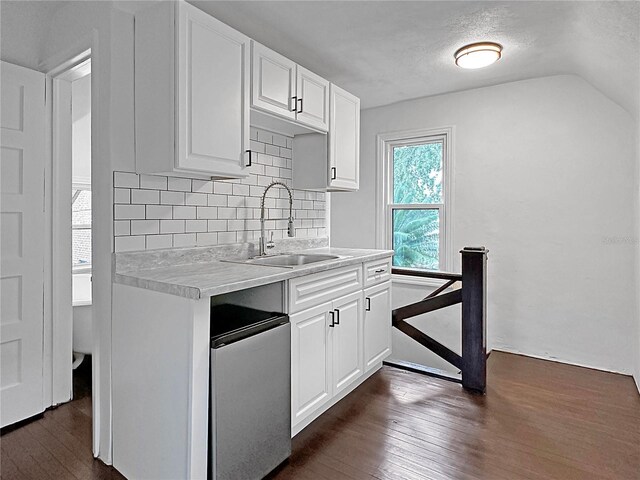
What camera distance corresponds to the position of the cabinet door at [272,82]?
7.37 feet

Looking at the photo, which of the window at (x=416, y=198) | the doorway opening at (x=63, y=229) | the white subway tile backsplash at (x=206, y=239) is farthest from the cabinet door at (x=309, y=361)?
the window at (x=416, y=198)

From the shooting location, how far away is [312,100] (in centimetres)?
271

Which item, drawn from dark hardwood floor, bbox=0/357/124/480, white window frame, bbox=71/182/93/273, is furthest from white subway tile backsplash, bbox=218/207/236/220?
white window frame, bbox=71/182/93/273

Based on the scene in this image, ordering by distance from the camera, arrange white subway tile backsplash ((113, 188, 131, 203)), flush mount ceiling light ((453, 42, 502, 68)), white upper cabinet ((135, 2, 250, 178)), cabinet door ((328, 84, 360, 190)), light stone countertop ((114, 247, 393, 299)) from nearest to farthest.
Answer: light stone countertop ((114, 247, 393, 299)) → white upper cabinet ((135, 2, 250, 178)) → white subway tile backsplash ((113, 188, 131, 203)) → flush mount ceiling light ((453, 42, 502, 68)) → cabinet door ((328, 84, 360, 190))

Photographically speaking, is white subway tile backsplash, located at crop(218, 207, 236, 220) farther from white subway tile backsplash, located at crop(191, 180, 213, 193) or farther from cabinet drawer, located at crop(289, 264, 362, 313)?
cabinet drawer, located at crop(289, 264, 362, 313)

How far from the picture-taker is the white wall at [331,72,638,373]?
3.14 metres

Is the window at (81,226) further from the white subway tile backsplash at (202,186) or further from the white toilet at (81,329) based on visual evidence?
the white subway tile backsplash at (202,186)

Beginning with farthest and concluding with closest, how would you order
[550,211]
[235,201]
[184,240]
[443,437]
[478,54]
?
[550,211]
[478,54]
[235,201]
[184,240]
[443,437]

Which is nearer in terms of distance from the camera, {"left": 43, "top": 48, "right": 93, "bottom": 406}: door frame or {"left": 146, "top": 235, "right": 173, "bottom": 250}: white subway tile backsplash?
{"left": 146, "top": 235, "right": 173, "bottom": 250}: white subway tile backsplash

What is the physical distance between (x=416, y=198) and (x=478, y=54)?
1672mm

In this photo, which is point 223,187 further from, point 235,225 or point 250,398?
point 250,398

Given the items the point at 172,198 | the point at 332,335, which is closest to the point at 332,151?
the point at 172,198

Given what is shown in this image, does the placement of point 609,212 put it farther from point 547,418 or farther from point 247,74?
point 247,74

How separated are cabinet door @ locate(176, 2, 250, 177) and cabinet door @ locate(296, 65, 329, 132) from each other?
1.59 feet
